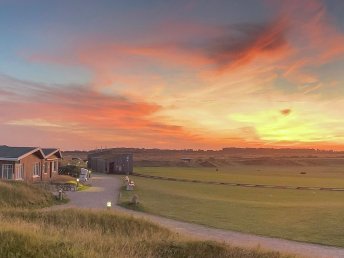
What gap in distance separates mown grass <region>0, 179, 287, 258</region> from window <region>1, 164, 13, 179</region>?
2725 centimetres

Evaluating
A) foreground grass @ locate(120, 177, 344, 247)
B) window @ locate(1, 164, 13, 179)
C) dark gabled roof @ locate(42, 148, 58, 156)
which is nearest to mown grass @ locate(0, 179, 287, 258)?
foreground grass @ locate(120, 177, 344, 247)

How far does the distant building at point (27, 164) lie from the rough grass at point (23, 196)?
12.1 meters

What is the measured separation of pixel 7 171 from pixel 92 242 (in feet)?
124

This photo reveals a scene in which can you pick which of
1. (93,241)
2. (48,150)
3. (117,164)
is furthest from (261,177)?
(93,241)

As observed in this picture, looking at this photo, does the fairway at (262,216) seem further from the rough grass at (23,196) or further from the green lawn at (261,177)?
the green lawn at (261,177)

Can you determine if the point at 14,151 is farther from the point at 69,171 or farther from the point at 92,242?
the point at 92,242

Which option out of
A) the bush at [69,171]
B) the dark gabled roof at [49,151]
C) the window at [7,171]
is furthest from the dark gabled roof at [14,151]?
the bush at [69,171]

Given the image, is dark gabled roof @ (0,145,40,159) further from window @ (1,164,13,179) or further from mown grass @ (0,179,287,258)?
mown grass @ (0,179,287,258)

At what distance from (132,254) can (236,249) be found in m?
4.44

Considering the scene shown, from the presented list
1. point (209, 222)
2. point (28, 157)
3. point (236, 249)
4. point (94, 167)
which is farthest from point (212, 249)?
point (94, 167)

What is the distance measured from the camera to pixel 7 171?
158ft

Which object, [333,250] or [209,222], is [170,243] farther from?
[209,222]

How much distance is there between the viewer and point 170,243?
50.7ft

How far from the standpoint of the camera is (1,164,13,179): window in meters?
48.0
